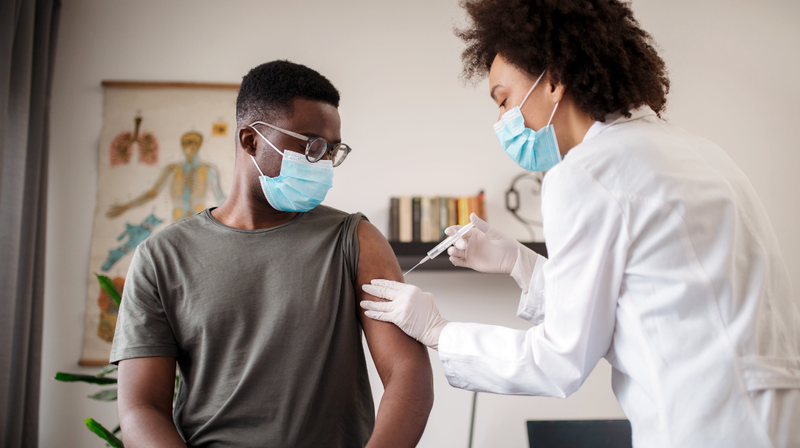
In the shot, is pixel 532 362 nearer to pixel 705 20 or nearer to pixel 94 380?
pixel 94 380

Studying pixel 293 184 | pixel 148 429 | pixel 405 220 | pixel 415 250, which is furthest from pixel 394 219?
pixel 148 429

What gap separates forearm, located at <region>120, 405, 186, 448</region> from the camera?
1.01 m

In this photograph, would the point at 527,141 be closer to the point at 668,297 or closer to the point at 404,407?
the point at 668,297

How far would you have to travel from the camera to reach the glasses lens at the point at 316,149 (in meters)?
1.25

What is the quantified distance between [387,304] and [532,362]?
35 centimetres

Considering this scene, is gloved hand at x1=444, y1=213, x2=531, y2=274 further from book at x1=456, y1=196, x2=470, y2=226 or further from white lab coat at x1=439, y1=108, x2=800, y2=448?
book at x1=456, y1=196, x2=470, y2=226

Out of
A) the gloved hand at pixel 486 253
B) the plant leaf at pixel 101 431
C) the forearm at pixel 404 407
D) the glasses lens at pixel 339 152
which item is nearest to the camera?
the forearm at pixel 404 407

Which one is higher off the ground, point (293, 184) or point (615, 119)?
point (615, 119)

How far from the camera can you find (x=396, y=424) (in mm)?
1003

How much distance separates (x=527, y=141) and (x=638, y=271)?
1.43 ft

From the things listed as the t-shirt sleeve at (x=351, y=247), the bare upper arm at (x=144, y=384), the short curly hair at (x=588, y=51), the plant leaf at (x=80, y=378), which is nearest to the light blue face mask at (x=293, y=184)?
A: the t-shirt sleeve at (x=351, y=247)

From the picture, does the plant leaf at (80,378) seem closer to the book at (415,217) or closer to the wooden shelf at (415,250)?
the wooden shelf at (415,250)

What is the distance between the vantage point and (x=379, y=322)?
3.82 feet

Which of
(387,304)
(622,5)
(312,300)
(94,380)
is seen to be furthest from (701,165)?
(94,380)
